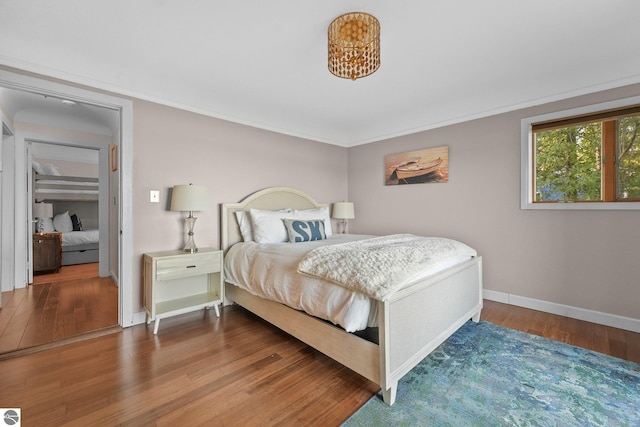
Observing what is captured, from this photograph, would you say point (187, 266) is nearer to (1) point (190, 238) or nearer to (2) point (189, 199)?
(1) point (190, 238)

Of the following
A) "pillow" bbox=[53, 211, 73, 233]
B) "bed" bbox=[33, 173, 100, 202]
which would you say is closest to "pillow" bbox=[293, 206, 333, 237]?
"pillow" bbox=[53, 211, 73, 233]

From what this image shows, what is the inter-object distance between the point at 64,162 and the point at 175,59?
565 centimetres

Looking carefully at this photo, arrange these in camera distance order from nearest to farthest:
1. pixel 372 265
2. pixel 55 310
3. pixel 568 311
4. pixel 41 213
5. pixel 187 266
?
pixel 372 265 → pixel 187 266 → pixel 568 311 → pixel 55 310 → pixel 41 213

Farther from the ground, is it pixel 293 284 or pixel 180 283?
pixel 293 284

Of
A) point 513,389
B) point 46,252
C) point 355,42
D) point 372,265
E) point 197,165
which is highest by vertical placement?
point 355,42

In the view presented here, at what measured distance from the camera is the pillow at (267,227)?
3041mm

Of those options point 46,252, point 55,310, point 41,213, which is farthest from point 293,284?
point 41,213

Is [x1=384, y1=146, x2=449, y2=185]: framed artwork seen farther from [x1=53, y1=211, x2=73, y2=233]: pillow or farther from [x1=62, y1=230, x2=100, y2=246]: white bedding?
[x1=53, y1=211, x2=73, y2=233]: pillow

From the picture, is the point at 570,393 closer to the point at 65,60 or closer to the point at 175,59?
the point at 175,59

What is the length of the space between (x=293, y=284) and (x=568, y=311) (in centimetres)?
276

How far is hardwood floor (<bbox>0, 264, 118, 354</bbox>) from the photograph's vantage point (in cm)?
233

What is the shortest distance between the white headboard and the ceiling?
38.9 inches

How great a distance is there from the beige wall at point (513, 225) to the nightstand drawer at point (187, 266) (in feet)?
8.22

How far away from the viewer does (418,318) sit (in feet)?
5.79
